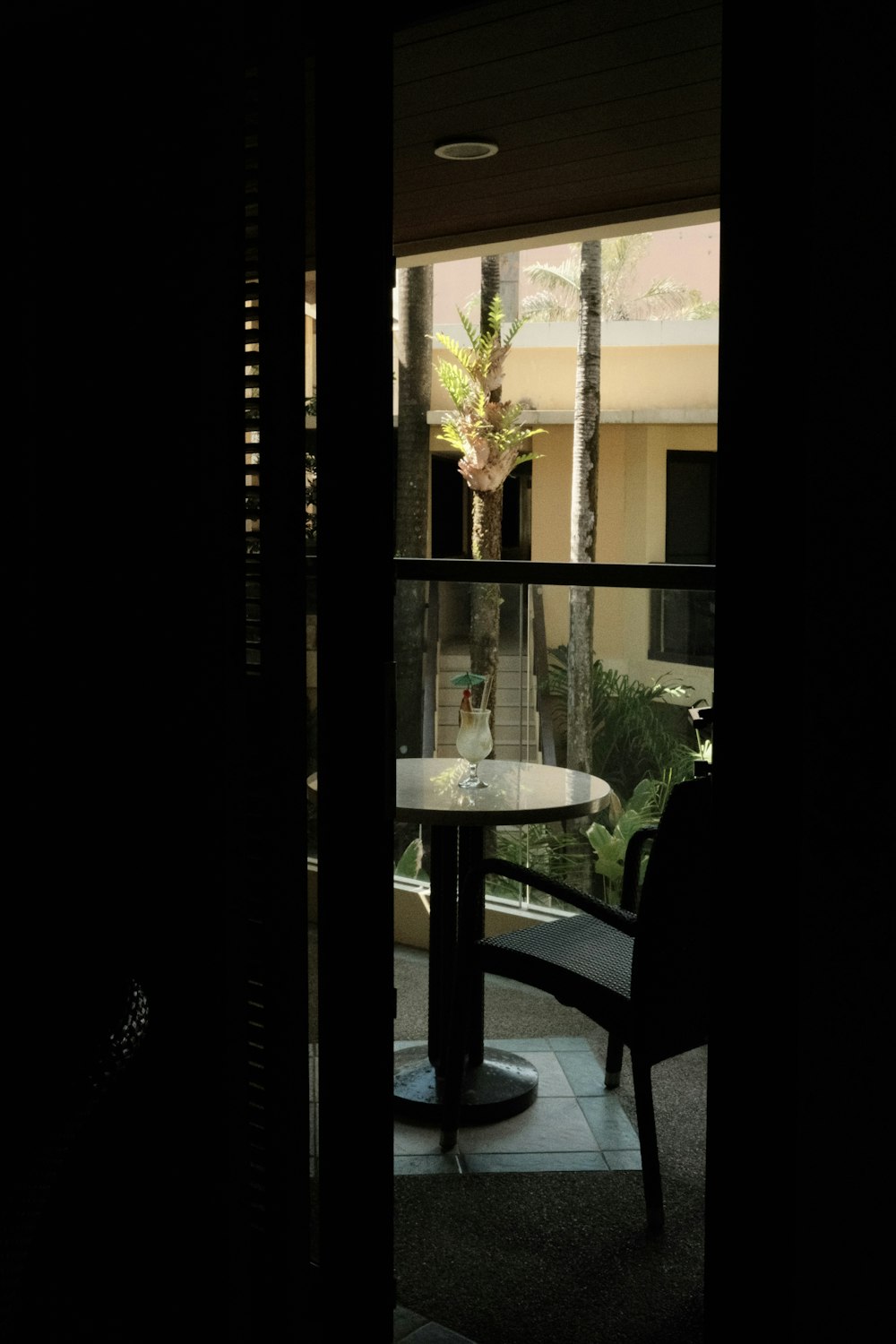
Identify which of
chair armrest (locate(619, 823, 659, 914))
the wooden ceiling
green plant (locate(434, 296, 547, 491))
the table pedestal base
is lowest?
the table pedestal base

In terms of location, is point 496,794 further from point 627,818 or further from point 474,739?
point 627,818

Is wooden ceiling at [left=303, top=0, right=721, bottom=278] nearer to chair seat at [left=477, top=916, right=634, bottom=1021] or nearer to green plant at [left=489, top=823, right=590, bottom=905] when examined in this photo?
chair seat at [left=477, top=916, right=634, bottom=1021]

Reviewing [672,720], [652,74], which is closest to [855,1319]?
[652,74]

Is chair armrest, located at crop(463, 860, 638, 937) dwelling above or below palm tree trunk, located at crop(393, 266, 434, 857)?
below

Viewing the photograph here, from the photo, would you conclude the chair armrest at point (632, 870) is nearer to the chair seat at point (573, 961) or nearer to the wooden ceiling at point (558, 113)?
the chair seat at point (573, 961)

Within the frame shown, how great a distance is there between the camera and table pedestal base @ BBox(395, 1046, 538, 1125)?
2.89 metres

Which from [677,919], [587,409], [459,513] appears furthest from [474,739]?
[459,513]

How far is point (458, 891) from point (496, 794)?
321 mm

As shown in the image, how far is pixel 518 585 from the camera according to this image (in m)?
3.61

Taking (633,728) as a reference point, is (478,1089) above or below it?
below

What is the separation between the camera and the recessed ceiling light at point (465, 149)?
285cm

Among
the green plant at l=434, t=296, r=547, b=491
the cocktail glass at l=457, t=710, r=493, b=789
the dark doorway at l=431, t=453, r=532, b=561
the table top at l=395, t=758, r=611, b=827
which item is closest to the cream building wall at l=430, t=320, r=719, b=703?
the dark doorway at l=431, t=453, r=532, b=561

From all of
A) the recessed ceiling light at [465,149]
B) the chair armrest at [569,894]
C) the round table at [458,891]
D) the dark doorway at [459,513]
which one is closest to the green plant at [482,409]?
the recessed ceiling light at [465,149]

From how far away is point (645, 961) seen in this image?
7.48 feet
